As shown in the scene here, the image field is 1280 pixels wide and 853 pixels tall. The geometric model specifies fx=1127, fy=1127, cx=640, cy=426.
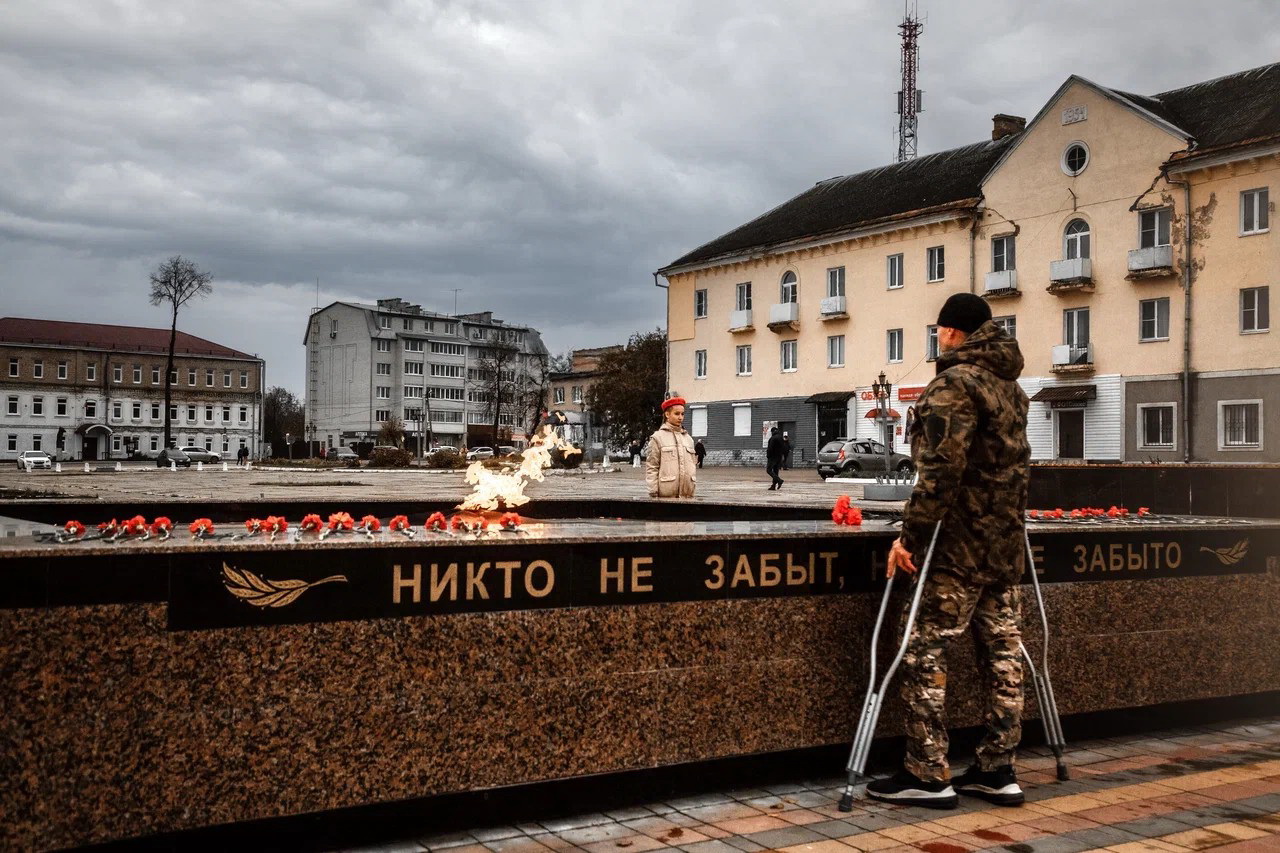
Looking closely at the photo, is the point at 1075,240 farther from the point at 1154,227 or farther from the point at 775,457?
the point at 775,457

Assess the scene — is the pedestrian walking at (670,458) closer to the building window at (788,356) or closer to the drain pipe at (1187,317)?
the drain pipe at (1187,317)

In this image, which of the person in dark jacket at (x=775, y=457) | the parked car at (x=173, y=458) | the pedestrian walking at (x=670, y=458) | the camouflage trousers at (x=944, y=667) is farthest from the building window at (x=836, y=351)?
the camouflage trousers at (x=944, y=667)

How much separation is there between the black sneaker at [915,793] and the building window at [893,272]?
42.7m

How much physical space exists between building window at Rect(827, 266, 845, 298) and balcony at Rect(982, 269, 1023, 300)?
25.2 feet

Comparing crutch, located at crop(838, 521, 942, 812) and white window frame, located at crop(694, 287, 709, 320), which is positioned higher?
white window frame, located at crop(694, 287, 709, 320)

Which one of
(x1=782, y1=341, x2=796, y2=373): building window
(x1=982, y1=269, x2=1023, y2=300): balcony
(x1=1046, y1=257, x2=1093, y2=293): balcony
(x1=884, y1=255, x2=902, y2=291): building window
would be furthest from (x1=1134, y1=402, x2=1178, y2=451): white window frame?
(x1=782, y1=341, x2=796, y2=373): building window

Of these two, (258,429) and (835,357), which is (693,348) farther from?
(258,429)

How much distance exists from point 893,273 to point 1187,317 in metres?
12.8

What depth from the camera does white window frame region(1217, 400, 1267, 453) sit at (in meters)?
33.5

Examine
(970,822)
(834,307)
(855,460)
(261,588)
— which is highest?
(834,307)

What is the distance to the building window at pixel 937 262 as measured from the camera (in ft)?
144

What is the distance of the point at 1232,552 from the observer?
6238 mm

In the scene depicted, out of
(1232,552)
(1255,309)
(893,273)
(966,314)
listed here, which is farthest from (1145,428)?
(966,314)

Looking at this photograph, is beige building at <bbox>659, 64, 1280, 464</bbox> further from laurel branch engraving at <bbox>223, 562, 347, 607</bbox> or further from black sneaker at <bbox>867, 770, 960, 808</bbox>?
laurel branch engraving at <bbox>223, 562, 347, 607</bbox>
